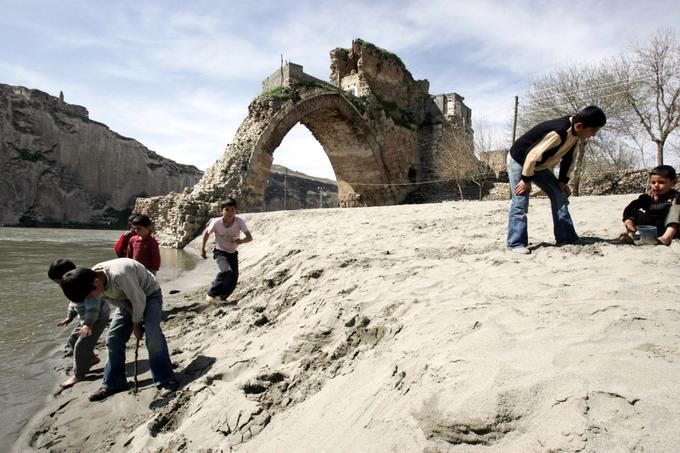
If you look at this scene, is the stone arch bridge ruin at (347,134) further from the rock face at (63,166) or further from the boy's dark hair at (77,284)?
the rock face at (63,166)

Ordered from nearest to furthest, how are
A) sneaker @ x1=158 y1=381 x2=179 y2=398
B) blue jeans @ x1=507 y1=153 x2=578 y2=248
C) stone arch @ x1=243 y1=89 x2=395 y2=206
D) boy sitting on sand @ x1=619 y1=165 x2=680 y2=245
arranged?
sneaker @ x1=158 y1=381 x2=179 y2=398 < boy sitting on sand @ x1=619 y1=165 x2=680 y2=245 < blue jeans @ x1=507 y1=153 x2=578 y2=248 < stone arch @ x1=243 y1=89 x2=395 y2=206

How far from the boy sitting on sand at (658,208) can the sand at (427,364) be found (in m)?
0.27

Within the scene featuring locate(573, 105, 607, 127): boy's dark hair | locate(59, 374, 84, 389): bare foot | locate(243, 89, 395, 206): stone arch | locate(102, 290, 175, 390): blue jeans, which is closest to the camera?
locate(102, 290, 175, 390): blue jeans

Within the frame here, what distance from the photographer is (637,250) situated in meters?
3.68

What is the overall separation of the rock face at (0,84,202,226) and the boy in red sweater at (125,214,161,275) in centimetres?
4929

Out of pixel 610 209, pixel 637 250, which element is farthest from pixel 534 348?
pixel 610 209

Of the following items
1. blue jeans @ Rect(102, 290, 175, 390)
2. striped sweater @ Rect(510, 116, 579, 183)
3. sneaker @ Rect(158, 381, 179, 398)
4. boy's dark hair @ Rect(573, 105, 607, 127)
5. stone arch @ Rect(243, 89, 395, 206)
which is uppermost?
stone arch @ Rect(243, 89, 395, 206)

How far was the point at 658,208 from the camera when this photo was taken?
411cm

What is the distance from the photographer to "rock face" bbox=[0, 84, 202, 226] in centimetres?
4434

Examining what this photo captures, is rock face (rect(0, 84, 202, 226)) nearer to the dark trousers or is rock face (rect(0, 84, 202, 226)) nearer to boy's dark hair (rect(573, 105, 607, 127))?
the dark trousers

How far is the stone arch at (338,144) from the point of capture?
1806cm

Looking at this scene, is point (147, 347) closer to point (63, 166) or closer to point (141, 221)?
point (141, 221)

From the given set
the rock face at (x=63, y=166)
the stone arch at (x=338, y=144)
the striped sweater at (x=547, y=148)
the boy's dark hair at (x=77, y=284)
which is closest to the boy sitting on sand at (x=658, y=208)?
the striped sweater at (x=547, y=148)

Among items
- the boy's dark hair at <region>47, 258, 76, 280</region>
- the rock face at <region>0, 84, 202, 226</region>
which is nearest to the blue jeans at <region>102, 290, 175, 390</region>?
the boy's dark hair at <region>47, 258, 76, 280</region>
